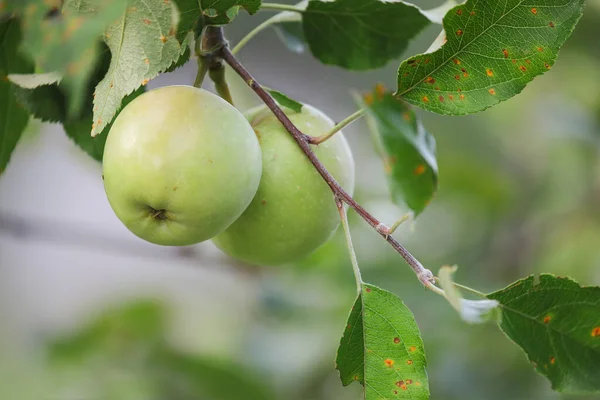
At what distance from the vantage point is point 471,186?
1.81 metres

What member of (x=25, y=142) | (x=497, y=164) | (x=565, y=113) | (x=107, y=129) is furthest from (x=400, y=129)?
(x=497, y=164)

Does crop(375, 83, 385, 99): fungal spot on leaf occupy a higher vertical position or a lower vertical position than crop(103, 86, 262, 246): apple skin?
higher

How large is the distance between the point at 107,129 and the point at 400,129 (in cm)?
33

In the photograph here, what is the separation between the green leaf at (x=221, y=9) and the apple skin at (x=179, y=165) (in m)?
0.07

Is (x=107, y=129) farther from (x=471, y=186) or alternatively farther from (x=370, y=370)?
(x=471, y=186)

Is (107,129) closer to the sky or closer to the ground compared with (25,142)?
closer to the sky

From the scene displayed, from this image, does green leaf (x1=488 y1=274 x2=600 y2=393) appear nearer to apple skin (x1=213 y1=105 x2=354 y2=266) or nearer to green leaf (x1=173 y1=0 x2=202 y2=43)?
apple skin (x1=213 y1=105 x2=354 y2=266)

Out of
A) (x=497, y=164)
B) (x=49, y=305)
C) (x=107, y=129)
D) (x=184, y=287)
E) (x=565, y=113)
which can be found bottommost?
(x=49, y=305)

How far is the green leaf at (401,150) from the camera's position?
0.56 metres

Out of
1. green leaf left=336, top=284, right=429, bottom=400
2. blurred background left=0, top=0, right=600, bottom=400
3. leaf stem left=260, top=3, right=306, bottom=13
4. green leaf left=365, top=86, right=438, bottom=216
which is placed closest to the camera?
green leaf left=365, top=86, right=438, bottom=216

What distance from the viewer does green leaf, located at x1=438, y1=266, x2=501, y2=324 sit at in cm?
56

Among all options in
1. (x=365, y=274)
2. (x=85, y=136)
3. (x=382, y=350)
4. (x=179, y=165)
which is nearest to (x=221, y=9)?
(x=179, y=165)

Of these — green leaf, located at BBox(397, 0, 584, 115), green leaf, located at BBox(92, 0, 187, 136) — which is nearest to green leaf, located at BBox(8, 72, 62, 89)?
green leaf, located at BBox(92, 0, 187, 136)

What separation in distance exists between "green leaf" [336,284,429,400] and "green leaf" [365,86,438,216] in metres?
0.12
